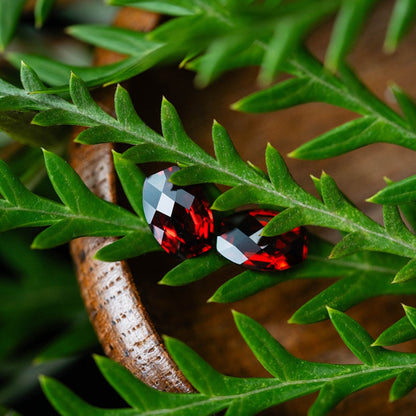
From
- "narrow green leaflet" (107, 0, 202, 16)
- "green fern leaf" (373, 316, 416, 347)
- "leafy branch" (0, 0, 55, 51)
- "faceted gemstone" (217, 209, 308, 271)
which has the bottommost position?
"green fern leaf" (373, 316, 416, 347)

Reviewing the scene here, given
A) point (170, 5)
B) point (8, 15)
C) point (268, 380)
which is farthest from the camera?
point (8, 15)

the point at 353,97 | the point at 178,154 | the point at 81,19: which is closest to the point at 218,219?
the point at 178,154

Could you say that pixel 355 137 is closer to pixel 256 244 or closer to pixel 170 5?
pixel 256 244

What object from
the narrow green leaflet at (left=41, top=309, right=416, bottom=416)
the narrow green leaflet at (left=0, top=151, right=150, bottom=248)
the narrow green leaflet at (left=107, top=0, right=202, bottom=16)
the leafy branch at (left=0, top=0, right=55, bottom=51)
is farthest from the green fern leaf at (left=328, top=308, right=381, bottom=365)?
the leafy branch at (left=0, top=0, right=55, bottom=51)

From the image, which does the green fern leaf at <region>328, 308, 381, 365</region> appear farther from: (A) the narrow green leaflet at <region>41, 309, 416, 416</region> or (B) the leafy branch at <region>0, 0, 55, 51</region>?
(B) the leafy branch at <region>0, 0, 55, 51</region>

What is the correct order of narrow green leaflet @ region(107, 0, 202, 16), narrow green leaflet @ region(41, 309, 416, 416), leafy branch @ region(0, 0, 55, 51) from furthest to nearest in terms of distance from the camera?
leafy branch @ region(0, 0, 55, 51) < narrow green leaflet @ region(107, 0, 202, 16) < narrow green leaflet @ region(41, 309, 416, 416)

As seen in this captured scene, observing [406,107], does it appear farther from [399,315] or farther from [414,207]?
[399,315]

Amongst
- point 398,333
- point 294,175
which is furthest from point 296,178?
point 398,333
